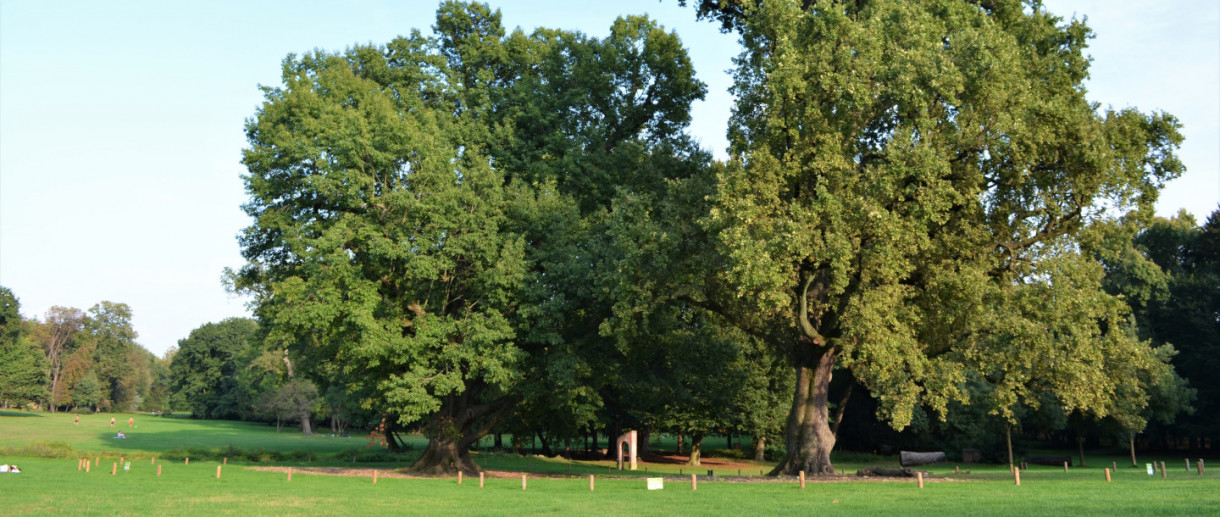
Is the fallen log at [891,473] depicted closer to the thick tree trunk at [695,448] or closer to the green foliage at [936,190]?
the green foliage at [936,190]

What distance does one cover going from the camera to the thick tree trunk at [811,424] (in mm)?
28906

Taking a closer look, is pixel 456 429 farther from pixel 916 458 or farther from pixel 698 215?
pixel 916 458

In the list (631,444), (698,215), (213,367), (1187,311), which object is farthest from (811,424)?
(213,367)

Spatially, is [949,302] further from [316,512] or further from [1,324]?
[1,324]

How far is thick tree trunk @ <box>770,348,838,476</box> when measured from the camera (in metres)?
28.9

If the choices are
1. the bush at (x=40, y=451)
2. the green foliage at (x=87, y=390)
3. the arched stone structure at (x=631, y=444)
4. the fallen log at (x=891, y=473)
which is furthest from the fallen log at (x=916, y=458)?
the green foliage at (x=87, y=390)

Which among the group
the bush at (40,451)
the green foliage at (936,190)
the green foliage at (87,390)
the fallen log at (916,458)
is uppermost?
the green foliage at (936,190)

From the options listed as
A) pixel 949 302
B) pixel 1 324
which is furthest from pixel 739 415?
pixel 1 324

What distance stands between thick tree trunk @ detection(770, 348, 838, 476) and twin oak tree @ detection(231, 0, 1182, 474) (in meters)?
0.11

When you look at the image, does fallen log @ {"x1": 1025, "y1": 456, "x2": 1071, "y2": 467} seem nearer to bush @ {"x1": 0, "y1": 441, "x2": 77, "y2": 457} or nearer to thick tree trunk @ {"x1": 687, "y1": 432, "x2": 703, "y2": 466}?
thick tree trunk @ {"x1": 687, "y1": 432, "x2": 703, "y2": 466}

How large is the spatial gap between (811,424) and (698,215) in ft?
29.4

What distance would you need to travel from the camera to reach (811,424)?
1155 inches

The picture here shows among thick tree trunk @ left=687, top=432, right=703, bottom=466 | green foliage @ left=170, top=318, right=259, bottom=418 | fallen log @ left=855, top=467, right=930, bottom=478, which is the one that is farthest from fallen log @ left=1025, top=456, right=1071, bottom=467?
green foliage @ left=170, top=318, right=259, bottom=418

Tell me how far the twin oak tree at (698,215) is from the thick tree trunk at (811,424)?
0.37ft
